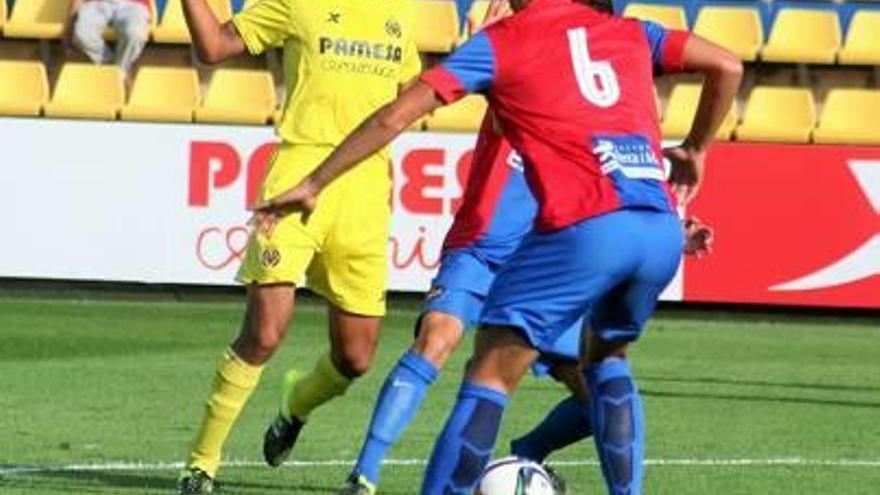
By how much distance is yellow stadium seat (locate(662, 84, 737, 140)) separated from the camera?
19.4 meters

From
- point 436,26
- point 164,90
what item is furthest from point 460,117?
point 164,90

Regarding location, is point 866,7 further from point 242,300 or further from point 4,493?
point 4,493

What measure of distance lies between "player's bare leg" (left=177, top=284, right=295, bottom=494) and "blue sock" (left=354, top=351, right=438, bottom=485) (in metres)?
0.70

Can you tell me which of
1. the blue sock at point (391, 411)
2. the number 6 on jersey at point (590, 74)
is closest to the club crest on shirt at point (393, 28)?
the blue sock at point (391, 411)

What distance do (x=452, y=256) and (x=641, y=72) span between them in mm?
2185

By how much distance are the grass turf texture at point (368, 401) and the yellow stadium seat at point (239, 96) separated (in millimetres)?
1453

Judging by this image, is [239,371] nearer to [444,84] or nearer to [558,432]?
[558,432]

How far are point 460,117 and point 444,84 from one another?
12039 millimetres

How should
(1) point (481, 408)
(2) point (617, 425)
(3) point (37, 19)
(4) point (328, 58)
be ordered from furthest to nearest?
(3) point (37, 19), (4) point (328, 58), (2) point (617, 425), (1) point (481, 408)

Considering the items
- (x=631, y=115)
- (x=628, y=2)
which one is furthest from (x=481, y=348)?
(x=628, y=2)

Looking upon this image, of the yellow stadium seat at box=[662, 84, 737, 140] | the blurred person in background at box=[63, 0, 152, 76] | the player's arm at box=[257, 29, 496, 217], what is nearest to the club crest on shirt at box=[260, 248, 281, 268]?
the player's arm at box=[257, 29, 496, 217]

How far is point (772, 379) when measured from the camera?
50.8ft

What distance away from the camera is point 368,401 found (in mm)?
13773

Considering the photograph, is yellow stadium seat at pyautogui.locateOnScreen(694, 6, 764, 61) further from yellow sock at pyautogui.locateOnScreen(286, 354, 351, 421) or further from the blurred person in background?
yellow sock at pyautogui.locateOnScreen(286, 354, 351, 421)
